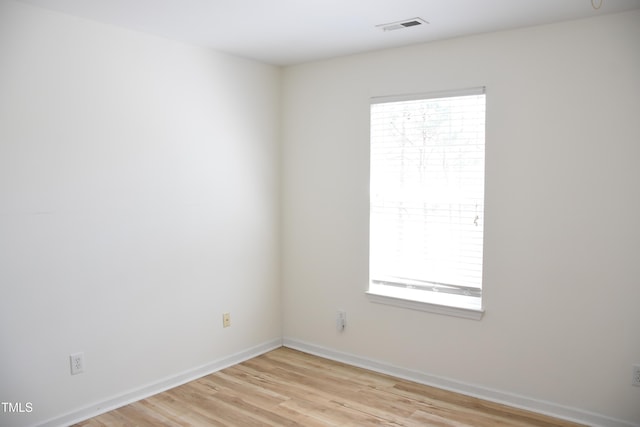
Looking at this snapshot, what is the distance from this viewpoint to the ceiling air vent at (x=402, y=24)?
304cm

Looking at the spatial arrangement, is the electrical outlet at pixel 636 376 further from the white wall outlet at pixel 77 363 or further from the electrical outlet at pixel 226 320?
the white wall outlet at pixel 77 363

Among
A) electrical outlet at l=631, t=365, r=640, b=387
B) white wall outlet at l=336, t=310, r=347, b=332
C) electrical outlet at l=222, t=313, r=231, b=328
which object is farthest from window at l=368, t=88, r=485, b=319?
electrical outlet at l=222, t=313, r=231, b=328

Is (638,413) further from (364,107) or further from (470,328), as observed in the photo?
(364,107)

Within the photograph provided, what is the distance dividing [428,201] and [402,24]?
4.04 ft

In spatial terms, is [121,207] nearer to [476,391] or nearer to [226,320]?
[226,320]

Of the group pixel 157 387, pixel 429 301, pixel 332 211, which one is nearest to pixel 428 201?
pixel 429 301

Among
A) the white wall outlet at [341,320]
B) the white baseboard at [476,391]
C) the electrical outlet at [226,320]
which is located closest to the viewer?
the white baseboard at [476,391]

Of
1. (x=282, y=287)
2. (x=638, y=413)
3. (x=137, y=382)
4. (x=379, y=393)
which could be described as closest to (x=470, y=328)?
(x=379, y=393)

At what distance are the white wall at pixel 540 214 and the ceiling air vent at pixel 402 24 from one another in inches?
17.5

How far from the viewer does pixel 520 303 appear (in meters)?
3.24

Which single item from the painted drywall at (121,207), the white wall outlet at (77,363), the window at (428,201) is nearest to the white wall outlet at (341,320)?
the window at (428,201)

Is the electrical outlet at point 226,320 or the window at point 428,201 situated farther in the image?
the electrical outlet at point 226,320

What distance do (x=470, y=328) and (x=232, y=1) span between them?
254 cm

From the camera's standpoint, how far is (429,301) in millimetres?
3592
